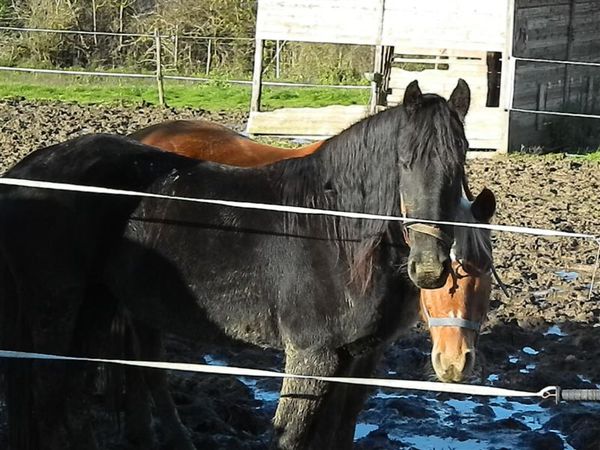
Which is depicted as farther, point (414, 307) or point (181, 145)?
point (181, 145)

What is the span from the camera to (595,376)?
570cm

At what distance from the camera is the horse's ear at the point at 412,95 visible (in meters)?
3.51

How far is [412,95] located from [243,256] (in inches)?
37.9

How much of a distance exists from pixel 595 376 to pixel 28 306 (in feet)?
11.0

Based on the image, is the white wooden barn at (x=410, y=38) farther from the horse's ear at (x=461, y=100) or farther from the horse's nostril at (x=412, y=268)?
the horse's nostril at (x=412, y=268)

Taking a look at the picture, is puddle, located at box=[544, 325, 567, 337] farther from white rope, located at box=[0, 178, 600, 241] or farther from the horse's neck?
the horse's neck

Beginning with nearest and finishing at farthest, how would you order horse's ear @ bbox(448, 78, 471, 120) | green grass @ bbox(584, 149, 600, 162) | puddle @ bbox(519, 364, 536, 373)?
horse's ear @ bbox(448, 78, 471, 120) → puddle @ bbox(519, 364, 536, 373) → green grass @ bbox(584, 149, 600, 162)

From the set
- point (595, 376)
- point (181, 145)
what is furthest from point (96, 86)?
point (595, 376)

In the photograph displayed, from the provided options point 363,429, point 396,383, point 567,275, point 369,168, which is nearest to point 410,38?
point 567,275

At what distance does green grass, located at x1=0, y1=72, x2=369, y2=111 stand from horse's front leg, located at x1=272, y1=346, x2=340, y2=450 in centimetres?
1498

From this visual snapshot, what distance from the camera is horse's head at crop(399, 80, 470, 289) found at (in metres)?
3.38

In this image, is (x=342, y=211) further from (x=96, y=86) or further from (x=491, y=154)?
(x=96, y=86)

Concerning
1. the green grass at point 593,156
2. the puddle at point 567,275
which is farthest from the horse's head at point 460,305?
the green grass at point 593,156

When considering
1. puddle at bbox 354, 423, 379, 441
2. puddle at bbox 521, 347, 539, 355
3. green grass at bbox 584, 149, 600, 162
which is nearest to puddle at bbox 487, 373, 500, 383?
puddle at bbox 521, 347, 539, 355
